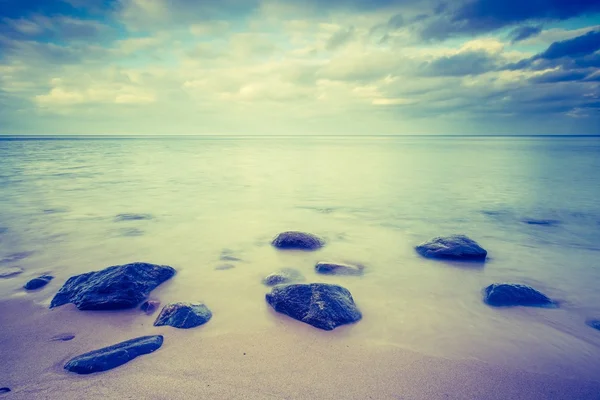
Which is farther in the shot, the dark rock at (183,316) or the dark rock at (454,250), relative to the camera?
the dark rock at (454,250)

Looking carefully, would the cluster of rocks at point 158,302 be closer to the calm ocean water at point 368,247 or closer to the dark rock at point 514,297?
the dark rock at point 514,297

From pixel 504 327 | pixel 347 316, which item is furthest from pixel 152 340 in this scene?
pixel 504 327

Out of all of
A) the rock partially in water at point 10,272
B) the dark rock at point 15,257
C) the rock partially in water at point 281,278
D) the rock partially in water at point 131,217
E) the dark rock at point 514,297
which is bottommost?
the rock partially in water at point 131,217

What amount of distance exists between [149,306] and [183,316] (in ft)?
2.26

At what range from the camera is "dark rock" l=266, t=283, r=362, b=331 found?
416 centimetres

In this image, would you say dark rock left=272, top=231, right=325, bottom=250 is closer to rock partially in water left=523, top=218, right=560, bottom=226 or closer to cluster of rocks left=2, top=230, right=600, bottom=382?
cluster of rocks left=2, top=230, right=600, bottom=382

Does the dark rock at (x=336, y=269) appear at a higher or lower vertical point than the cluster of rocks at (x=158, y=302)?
lower

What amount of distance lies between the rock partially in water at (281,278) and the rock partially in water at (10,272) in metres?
4.05

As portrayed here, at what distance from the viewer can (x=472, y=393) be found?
317 cm

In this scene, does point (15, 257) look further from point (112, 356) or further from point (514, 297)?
point (514, 297)

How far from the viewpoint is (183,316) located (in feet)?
13.6

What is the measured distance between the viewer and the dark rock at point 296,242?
7.09 m

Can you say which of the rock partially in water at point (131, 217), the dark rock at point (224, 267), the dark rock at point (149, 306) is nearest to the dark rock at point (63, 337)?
the dark rock at point (149, 306)

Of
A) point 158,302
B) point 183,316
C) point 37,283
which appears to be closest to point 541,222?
point 183,316
